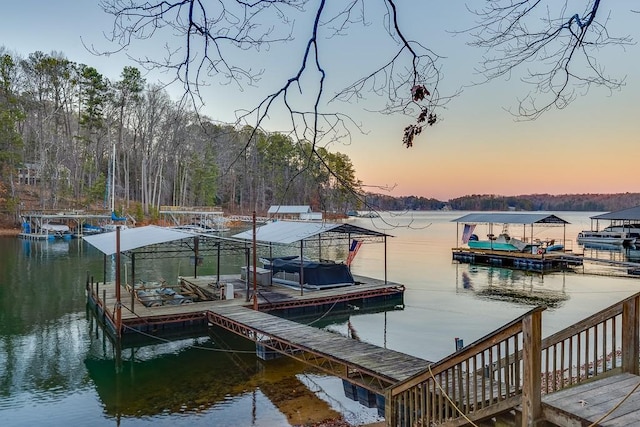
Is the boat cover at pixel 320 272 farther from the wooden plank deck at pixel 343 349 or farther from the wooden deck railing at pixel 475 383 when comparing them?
the wooden deck railing at pixel 475 383

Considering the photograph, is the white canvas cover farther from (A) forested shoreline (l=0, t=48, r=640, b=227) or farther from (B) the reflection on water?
(A) forested shoreline (l=0, t=48, r=640, b=227)

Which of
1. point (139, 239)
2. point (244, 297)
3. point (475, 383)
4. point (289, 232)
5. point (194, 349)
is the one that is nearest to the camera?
point (475, 383)

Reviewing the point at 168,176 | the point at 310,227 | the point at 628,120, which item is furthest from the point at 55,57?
the point at 628,120

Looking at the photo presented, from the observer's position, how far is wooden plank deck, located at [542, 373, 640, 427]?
324cm

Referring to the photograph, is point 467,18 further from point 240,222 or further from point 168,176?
point 240,222

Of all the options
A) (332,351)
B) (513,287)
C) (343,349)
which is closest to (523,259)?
(513,287)

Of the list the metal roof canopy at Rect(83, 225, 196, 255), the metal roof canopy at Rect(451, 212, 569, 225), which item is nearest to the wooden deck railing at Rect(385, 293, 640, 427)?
the metal roof canopy at Rect(83, 225, 196, 255)

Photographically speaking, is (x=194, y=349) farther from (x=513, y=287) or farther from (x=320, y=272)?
(x=513, y=287)

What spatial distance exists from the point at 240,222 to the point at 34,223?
2663 centimetres

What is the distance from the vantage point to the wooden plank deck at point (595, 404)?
3242 millimetres

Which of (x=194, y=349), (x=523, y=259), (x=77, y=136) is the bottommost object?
(x=194, y=349)

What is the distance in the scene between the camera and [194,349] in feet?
39.4

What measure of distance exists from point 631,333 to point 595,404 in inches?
38.4

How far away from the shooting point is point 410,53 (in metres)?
2.85
